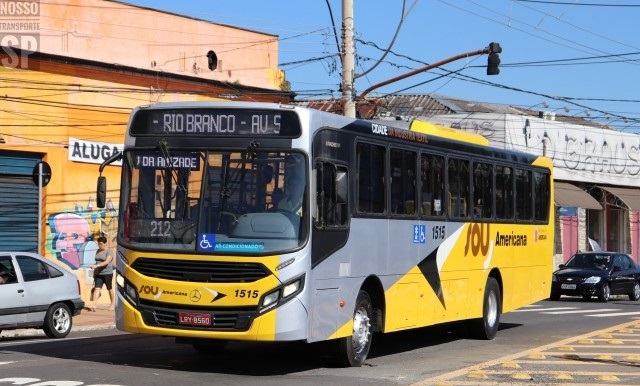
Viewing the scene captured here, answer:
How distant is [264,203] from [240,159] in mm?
627

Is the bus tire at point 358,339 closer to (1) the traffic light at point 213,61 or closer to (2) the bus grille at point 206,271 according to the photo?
(2) the bus grille at point 206,271

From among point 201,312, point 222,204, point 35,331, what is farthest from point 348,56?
point 201,312

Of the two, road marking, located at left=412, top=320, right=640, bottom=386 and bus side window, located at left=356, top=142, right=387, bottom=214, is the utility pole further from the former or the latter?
bus side window, located at left=356, top=142, right=387, bottom=214

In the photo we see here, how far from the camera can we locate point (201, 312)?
1221 centimetres

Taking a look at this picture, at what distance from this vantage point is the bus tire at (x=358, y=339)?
13367 millimetres

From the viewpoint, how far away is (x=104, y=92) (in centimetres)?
2742

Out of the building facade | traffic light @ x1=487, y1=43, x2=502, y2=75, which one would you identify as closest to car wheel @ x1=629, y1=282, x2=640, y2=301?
traffic light @ x1=487, y1=43, x2=502, y2=75

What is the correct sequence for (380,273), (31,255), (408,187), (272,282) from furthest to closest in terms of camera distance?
(31,255) → (408,187) → (380,273) → (272,282)

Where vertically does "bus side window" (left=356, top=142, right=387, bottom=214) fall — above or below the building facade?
below

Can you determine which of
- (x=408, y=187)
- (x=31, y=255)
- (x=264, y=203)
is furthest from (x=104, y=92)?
(x=264, y=203)

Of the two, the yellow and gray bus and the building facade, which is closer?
the yellow and gray bus

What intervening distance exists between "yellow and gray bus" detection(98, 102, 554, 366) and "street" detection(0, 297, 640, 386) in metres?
0.51

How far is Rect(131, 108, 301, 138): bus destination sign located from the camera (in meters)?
12.5

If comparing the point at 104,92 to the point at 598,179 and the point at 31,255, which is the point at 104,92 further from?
the point at 598,179
